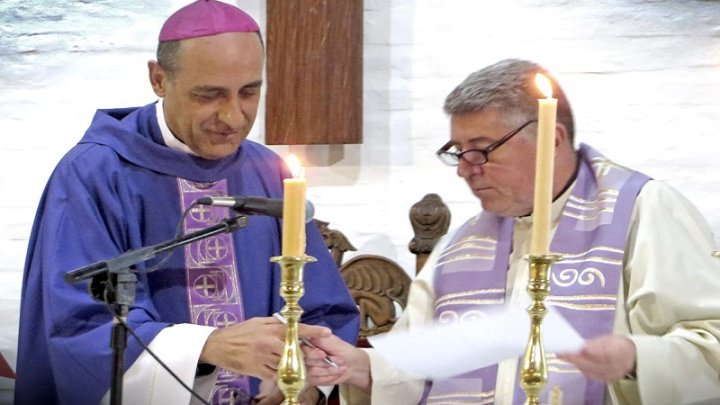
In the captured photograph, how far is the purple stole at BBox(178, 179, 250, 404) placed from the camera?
3.95m

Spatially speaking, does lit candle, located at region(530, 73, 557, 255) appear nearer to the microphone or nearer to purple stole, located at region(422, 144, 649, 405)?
the microphone

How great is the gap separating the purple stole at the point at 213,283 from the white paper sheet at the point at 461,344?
2.55 feet

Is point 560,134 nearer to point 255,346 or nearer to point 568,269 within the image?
point 568,269

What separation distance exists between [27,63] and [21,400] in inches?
69.3

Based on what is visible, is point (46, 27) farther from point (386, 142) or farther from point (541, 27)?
point (541, 27)

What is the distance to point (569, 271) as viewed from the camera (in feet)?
13.2

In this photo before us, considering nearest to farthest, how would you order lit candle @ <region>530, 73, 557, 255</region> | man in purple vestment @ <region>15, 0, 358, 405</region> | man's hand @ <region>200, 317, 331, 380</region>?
lit candle @ <region>530, 73, 557, 255</region> → man's hand @ <region>200, 317, 331, 380</region> → man in purple vestment @ <region>15, 0, 358, 405</region>

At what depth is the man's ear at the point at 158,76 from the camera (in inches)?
159

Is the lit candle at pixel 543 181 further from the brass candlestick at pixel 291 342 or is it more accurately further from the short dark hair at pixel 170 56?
the short dark hair at pixel 170 56

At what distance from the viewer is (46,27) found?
522 cm

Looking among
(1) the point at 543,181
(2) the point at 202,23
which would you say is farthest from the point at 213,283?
(1) the point at 543,181

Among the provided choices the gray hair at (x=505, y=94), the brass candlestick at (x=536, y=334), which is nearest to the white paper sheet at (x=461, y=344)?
the brass candlestick at (x=536, y=334)

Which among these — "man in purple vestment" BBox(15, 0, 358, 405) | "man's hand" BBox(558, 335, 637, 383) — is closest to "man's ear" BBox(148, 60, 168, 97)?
"man in purple vestment" BBox(15, 0, 358, 405)

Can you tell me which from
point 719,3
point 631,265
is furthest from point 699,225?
point 719,3
